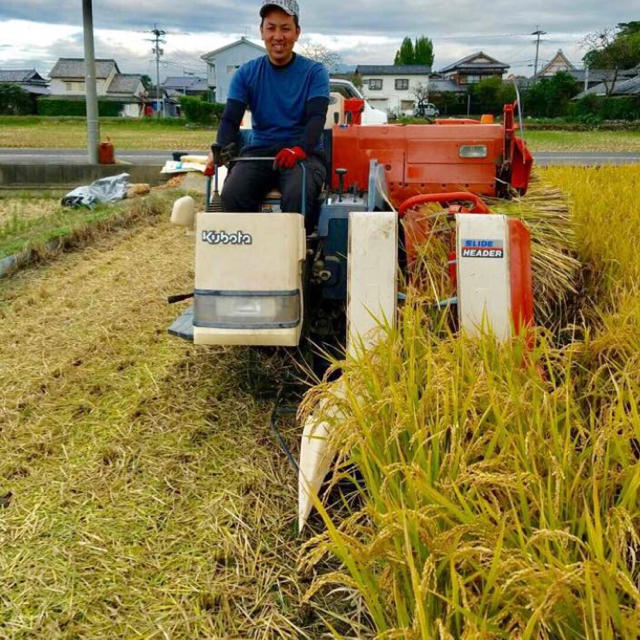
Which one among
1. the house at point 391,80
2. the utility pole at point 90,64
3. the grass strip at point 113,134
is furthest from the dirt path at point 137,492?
the house at point 391,80

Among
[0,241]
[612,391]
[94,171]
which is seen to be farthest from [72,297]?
[94,171]

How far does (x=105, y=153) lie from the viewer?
1159 cm

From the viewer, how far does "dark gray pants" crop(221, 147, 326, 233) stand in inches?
129

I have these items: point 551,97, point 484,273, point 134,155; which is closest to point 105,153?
point 134,155

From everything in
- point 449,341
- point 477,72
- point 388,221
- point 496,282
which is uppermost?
point 477,72

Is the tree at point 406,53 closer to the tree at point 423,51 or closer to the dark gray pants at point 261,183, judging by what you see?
the tree at point 423,51

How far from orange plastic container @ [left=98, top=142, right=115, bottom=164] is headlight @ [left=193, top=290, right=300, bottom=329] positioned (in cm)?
960

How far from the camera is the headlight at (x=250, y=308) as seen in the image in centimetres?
269

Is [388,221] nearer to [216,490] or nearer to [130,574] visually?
[216,490]

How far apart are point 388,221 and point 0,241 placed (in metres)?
5.16

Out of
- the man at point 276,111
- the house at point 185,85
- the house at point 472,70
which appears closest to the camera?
the man at point 276,111

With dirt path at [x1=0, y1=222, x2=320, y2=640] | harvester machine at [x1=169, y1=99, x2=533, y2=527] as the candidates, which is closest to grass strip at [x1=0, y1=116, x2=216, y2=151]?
dirt path at [x1=0, y1=222, x2=320, y2=640]

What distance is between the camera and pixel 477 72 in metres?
68.4

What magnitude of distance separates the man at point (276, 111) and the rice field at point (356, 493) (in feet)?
2.92
